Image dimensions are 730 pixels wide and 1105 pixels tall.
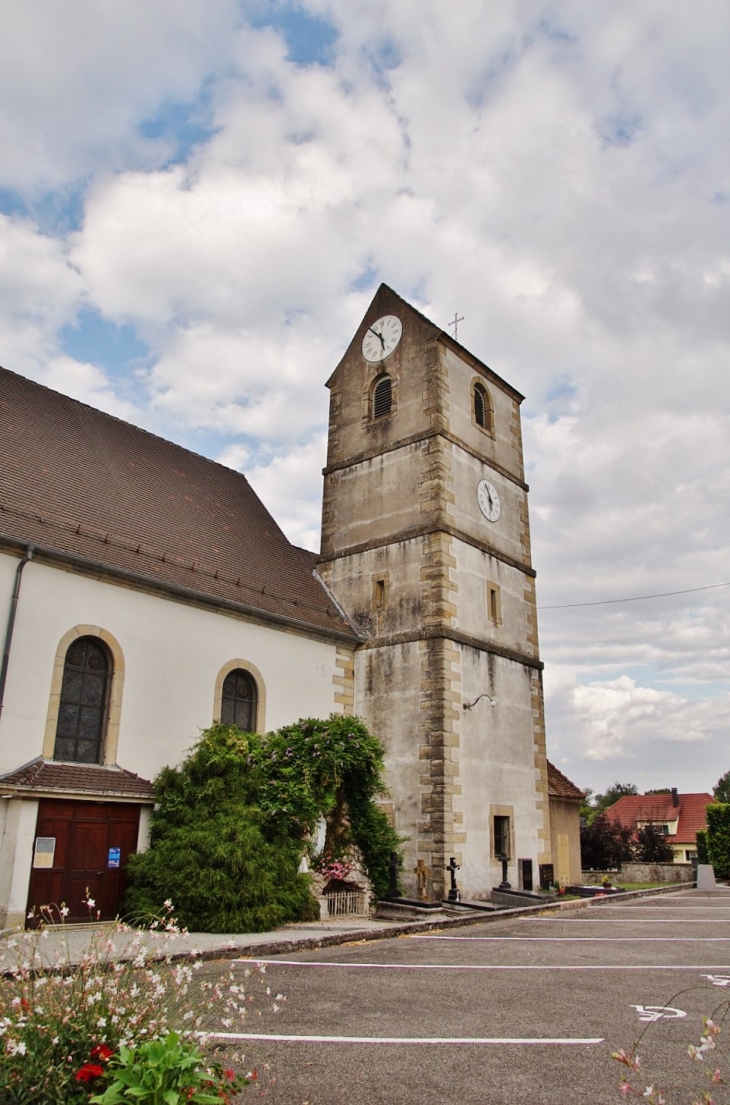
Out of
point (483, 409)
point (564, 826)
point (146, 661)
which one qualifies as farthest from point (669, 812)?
point (146, 661)

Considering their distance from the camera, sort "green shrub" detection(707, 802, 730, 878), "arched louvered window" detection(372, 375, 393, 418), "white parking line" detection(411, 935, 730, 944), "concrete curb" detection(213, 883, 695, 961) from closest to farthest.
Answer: "concrete curb" detection(213, 883, 695, 961) < "white parking line" detection(411, 935, 730, 944) < "arched louvered window" detection(372, 375, 393, 418) < "green shrub" detection(707, 802, 730, 878)

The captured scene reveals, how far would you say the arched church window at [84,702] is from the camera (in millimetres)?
13703

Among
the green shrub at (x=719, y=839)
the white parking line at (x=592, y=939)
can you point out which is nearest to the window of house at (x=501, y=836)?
the white parking line at (x=592, y=939)

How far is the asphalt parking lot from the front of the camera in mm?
5105

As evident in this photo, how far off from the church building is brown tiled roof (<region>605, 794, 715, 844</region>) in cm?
4385

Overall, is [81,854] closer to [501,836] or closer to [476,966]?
[476,966]

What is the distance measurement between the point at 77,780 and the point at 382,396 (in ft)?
43.9

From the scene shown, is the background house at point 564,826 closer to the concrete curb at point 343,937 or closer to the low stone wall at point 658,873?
the concrete curb at point 343,937

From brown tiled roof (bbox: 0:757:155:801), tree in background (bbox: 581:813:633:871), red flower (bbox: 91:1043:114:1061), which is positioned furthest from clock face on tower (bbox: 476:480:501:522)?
red flower (bbox: 91:1043:114:1061)

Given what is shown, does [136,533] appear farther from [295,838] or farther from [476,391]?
[476,391]

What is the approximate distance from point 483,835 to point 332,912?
4.42 meters

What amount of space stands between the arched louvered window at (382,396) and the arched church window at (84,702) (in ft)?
35.6

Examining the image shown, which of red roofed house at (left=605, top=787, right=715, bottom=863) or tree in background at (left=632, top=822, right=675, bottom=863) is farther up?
red roofed house at (left=605, top=787, right=715, bottom=863)

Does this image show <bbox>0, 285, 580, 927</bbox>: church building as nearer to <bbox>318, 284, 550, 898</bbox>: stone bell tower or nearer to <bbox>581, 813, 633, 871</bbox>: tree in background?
<bbox>318, 284, 550, 898</bbox>: stone bell tower
